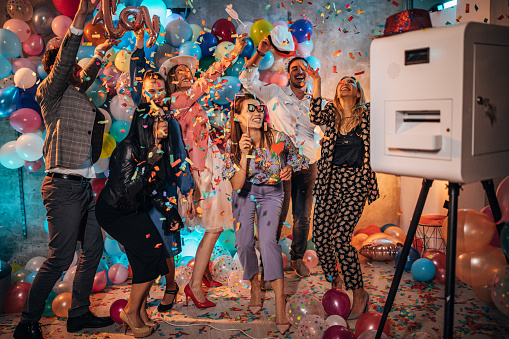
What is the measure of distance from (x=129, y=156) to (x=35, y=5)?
2.39 metres

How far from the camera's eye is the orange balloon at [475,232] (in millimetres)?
3385

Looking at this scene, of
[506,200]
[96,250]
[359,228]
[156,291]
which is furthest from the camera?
[359,228]

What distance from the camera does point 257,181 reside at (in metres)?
3.41

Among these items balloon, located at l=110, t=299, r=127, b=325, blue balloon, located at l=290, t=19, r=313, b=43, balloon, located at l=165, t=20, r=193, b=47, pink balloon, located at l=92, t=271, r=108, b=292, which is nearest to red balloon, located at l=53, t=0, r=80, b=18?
balloon, located at l=165, t=20, r=193, b=47

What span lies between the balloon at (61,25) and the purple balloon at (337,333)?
336cm

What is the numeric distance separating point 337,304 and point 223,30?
2.75m

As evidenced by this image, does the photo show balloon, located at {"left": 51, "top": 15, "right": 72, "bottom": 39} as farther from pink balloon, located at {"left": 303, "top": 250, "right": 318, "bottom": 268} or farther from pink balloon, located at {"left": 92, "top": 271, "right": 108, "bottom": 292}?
pink balloon, located at {"left": 303, "top": 250, "right": 318, "bottom": 268}

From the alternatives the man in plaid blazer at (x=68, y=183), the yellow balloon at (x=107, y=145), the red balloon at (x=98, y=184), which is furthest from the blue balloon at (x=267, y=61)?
the red balloon at (x=98, y=184)

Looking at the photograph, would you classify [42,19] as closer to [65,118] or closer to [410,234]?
[65,118]

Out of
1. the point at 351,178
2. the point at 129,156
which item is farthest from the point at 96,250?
the point at 351,178

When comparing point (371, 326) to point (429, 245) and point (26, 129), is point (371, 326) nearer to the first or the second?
point (429, 245)

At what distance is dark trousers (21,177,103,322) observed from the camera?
3.15 meters

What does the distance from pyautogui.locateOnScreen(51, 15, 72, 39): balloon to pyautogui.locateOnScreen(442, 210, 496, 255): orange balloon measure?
12.2ft

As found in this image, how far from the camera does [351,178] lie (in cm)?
344
